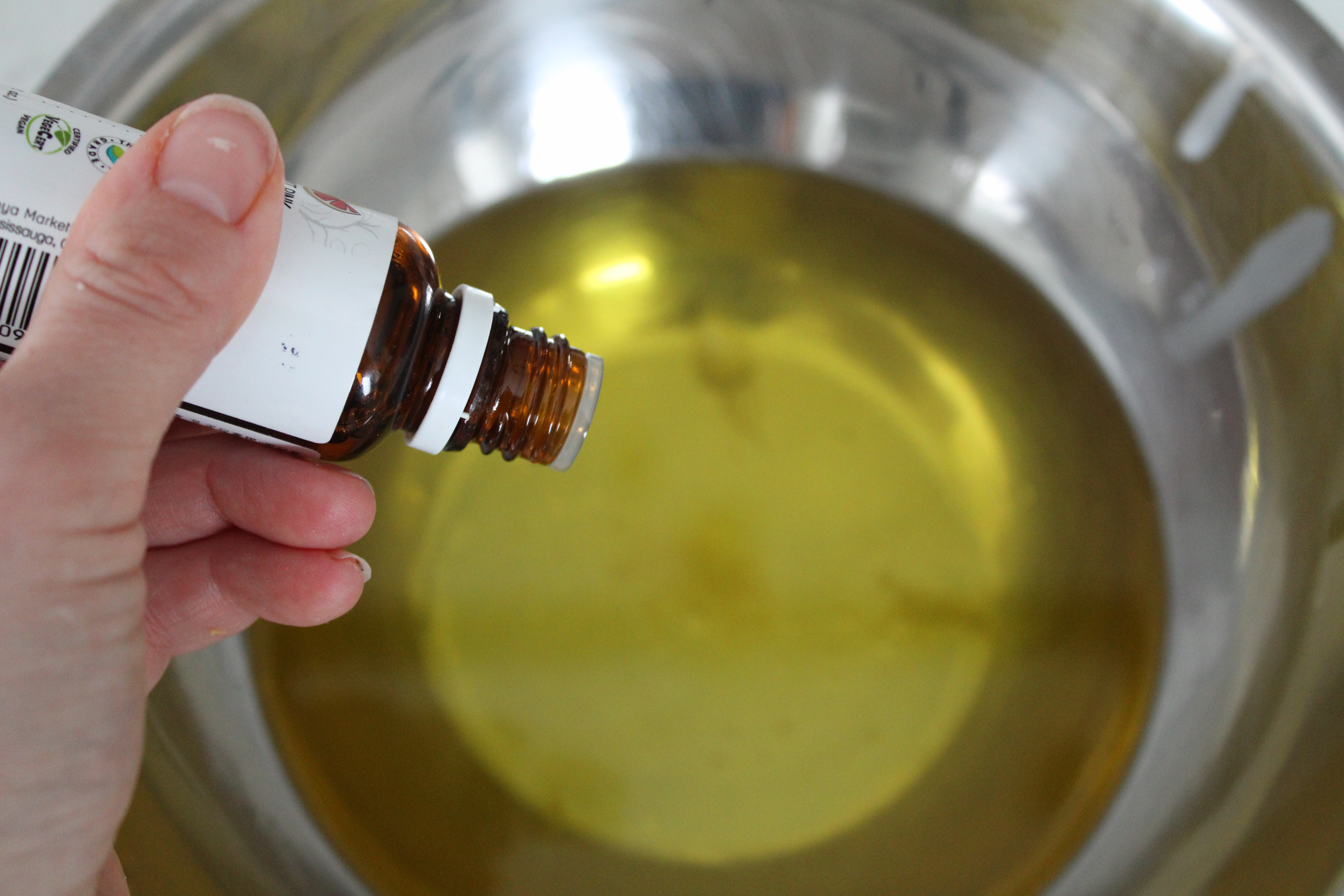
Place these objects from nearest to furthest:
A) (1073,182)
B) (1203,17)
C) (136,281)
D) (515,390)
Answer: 1. (136,281)
2. (515,390)
3. (1203,17)
4. (1073,182)

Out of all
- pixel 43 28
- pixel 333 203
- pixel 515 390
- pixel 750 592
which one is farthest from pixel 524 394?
pixel 43 28

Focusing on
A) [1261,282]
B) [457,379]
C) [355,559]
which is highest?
[1261,282]

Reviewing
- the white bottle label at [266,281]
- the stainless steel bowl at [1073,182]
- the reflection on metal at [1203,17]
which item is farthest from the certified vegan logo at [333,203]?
the reflection on metal at [1203,17]

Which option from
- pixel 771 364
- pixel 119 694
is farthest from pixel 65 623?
pixel 771 364

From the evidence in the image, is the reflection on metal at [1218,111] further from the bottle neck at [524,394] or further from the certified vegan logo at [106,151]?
the certified vegan logo at [106,151]

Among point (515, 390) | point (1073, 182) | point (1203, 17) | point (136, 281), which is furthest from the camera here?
point (1073, 182)

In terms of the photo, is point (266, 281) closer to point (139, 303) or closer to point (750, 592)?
point (139, 303)

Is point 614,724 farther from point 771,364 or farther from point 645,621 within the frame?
point 771,364
